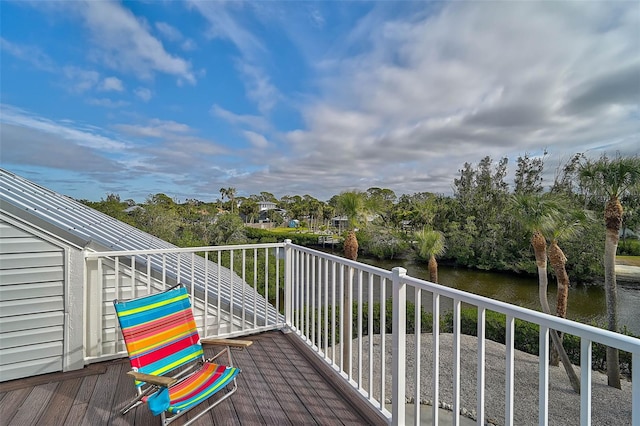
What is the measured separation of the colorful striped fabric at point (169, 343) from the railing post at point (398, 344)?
3.78 feet

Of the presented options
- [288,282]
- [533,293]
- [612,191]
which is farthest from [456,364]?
[533,293]

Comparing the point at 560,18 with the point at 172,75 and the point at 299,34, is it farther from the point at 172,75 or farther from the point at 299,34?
the point at 172,75

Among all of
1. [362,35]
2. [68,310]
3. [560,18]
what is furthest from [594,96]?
[68,310]

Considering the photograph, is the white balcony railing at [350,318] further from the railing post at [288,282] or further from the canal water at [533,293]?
the canal water at [533,293]

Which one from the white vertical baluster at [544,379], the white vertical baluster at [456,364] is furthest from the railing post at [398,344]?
the white vertical baluster at [544,379]

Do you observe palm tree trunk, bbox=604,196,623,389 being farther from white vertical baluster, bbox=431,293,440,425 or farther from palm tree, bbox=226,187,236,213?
palm tree, bbox=226,187,236,213

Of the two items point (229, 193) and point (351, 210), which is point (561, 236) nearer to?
point (351, 210)

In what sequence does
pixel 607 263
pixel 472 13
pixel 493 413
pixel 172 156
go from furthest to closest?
pixel 172 156
pixel 607 263
pixel 472 13
pixel 493 413

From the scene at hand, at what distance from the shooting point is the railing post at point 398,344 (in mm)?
1872

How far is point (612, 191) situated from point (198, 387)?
11.8 meters

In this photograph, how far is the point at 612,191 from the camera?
29.2 feet

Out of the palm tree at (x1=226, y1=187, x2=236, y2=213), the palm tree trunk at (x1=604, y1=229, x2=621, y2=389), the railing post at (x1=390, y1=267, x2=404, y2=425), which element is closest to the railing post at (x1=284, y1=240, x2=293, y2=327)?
the railing post at (x1=390, y1=267, x2=404, y2=425)

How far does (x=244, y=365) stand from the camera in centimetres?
283

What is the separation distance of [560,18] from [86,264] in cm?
1245
